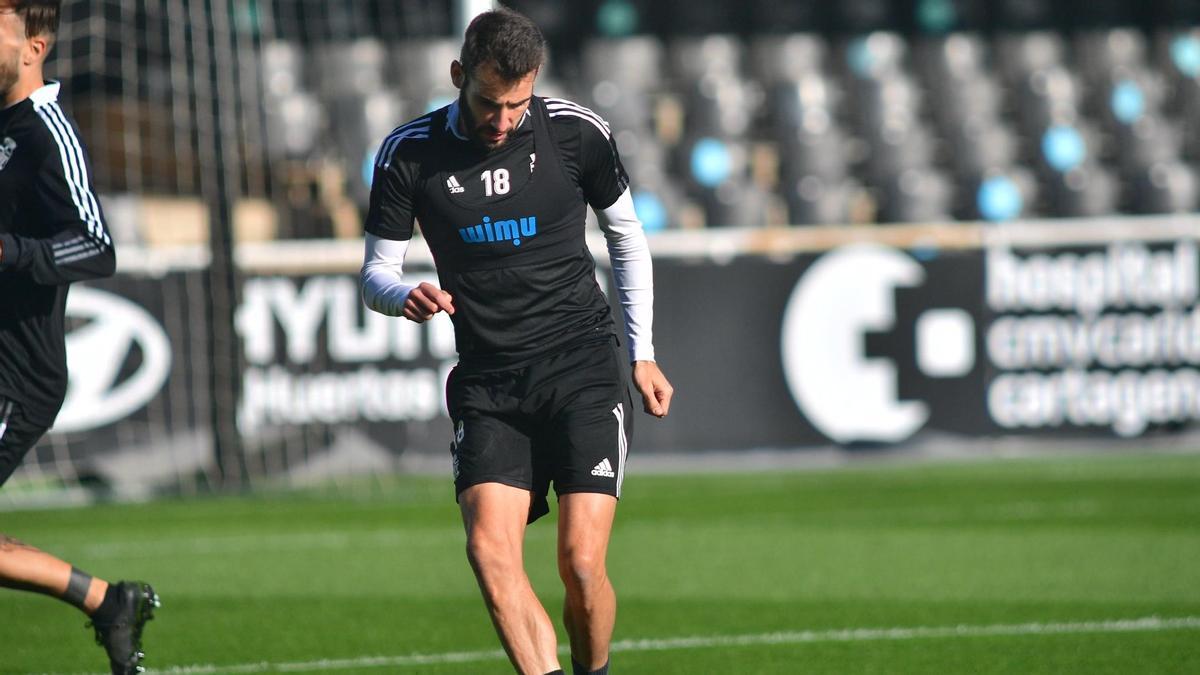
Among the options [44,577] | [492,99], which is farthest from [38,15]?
[44,577]

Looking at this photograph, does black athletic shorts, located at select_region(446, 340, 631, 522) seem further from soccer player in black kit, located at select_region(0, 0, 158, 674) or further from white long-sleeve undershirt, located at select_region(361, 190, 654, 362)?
soccer player in black kit, located at select_region(0, 0, 158, 674)

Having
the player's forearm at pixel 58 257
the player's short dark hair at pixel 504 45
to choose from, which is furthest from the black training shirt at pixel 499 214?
the player's forearm at pixel 58 257

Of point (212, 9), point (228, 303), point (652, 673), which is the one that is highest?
point (212, 9)

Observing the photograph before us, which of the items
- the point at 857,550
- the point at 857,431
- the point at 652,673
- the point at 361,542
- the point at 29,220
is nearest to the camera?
the point at 29,220

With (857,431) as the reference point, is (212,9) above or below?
above

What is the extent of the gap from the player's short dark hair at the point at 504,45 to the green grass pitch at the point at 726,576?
2320mm

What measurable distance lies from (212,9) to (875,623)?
813cm

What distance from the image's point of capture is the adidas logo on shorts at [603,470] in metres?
4.69

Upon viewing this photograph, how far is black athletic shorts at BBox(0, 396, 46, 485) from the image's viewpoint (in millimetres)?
4887

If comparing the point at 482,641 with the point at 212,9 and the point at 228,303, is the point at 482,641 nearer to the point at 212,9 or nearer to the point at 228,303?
the point at 228,303

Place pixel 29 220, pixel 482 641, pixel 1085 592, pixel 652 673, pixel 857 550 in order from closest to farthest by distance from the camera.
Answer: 1. pixel 29 220
2. pixel 652 673
3. pixel 482 641
4. pixel 1085 592
5. pixel 857 550

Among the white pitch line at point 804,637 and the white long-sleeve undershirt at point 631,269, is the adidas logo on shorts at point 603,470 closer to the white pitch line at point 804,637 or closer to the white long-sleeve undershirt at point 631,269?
the white long-sleeve undershirt at point 631,269

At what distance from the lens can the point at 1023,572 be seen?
7.94 meters

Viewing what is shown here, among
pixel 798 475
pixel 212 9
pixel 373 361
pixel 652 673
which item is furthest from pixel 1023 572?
pixel 212 9
